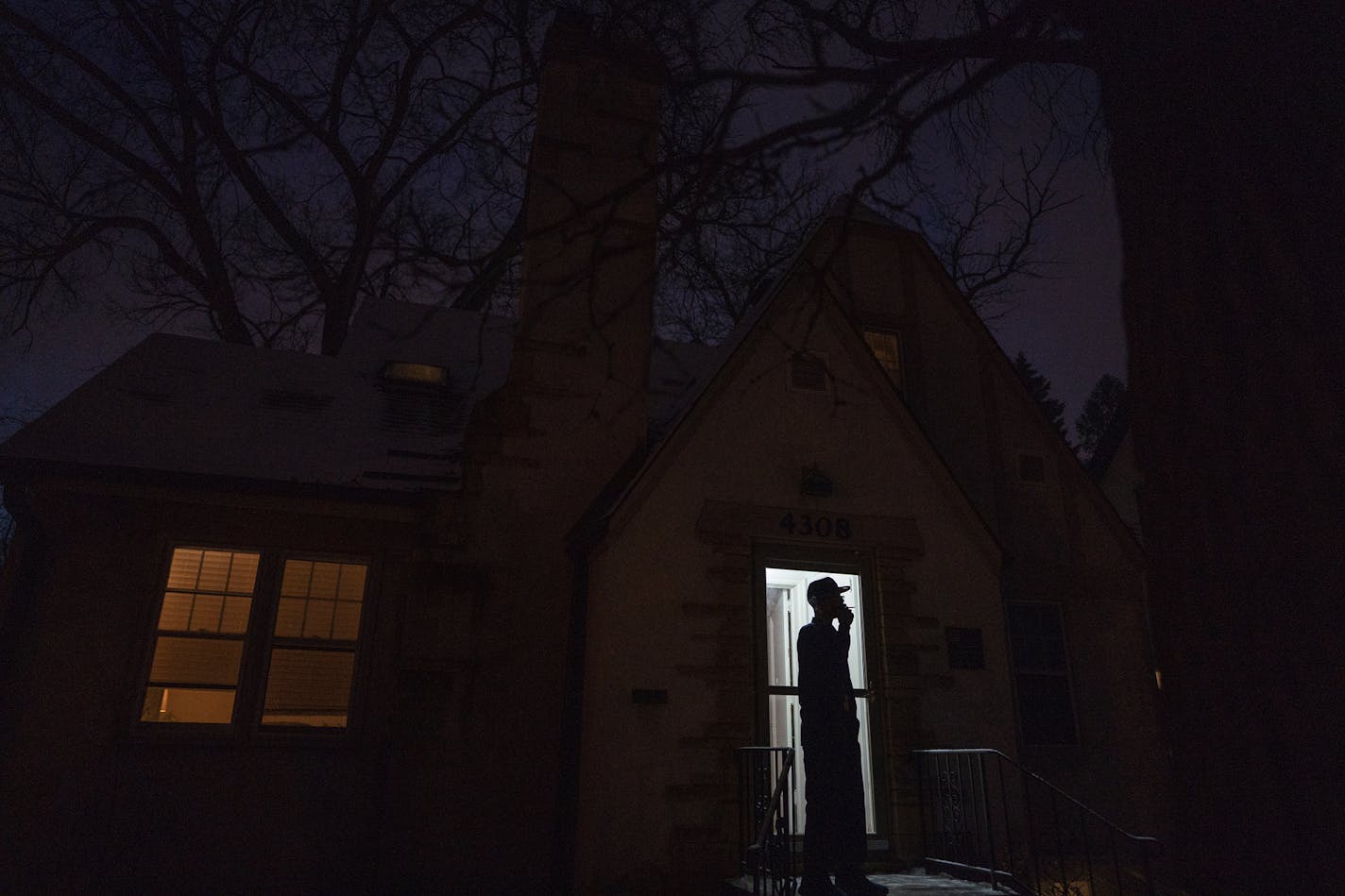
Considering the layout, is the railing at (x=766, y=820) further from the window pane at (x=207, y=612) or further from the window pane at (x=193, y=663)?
the window pane at (x=207, y=612)

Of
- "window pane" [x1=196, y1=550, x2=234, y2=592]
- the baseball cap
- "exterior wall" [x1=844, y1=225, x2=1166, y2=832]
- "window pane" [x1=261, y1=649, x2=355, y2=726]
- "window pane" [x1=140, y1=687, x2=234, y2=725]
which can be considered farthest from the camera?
"exterior wall" [x1=844, y1=225, x2=1166, y2=832]

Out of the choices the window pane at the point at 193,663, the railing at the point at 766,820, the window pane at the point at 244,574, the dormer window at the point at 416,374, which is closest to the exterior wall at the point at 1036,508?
the railing at the point at 766,820

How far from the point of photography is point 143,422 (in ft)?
28.0

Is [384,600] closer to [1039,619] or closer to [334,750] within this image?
→ [334,750]

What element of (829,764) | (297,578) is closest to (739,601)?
(829,764)

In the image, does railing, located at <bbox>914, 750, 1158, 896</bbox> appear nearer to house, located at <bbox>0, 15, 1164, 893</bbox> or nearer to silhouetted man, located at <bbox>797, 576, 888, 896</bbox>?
house, located at <bbox>0, 15, 1164, 893</bbox>

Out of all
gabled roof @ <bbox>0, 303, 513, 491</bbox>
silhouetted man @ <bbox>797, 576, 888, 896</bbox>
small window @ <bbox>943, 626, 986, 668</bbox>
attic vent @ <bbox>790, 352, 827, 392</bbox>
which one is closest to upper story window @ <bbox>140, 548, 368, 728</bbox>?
gabled roof @ <bbox>0, 303, 513, 491</bbox>

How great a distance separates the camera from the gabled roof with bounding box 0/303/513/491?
316 inches

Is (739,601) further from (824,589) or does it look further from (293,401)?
(293,401)

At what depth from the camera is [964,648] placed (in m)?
7.93

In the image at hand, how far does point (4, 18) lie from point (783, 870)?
16885mm

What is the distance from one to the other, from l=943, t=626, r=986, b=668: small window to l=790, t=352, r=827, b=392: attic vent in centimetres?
272

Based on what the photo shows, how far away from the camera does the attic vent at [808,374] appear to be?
851cm

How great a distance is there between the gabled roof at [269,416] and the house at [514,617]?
0.05 m
